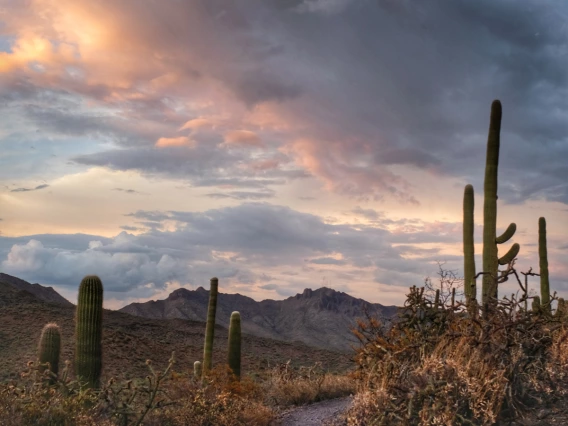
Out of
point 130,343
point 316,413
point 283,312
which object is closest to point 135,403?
point 316,413

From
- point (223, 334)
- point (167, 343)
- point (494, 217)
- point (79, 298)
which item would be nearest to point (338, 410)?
point (79, 298)

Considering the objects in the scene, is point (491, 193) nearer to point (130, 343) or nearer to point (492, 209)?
point (492, 209)

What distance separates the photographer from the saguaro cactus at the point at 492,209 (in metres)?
18.3

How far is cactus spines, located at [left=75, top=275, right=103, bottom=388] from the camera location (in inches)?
573

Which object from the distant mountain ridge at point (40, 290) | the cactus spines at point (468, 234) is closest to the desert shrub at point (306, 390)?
the cactus spines at point (468, 234)

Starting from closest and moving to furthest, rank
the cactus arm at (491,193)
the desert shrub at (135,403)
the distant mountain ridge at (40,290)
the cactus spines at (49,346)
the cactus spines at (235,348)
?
the desert shrub at (135,403) < the cactus spines at (49,346) < the cactus spines at (235,348) < the cactus arm at (491,193) < the distant mountain ridge at (40,290)

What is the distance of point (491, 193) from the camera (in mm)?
18875

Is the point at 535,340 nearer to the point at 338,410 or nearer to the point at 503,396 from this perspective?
the point at 503,396

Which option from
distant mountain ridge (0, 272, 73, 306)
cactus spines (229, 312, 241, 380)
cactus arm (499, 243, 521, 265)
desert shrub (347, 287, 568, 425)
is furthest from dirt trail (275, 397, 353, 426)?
distant mountain ridge (0, 272, 73, 306)

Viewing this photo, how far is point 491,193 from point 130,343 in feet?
87.3

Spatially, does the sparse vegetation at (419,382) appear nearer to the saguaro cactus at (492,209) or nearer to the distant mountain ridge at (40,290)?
the saguaro cactus at (492,209)

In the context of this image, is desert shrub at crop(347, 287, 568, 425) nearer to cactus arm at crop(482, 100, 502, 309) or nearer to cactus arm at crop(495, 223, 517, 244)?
cactus arm at crop(482, 100, 502, 309)

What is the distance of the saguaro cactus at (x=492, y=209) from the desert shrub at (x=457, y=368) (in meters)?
7.07

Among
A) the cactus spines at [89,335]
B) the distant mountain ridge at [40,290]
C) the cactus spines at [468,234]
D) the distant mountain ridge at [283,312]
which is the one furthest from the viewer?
the distant mountain ridge at [283,312]
